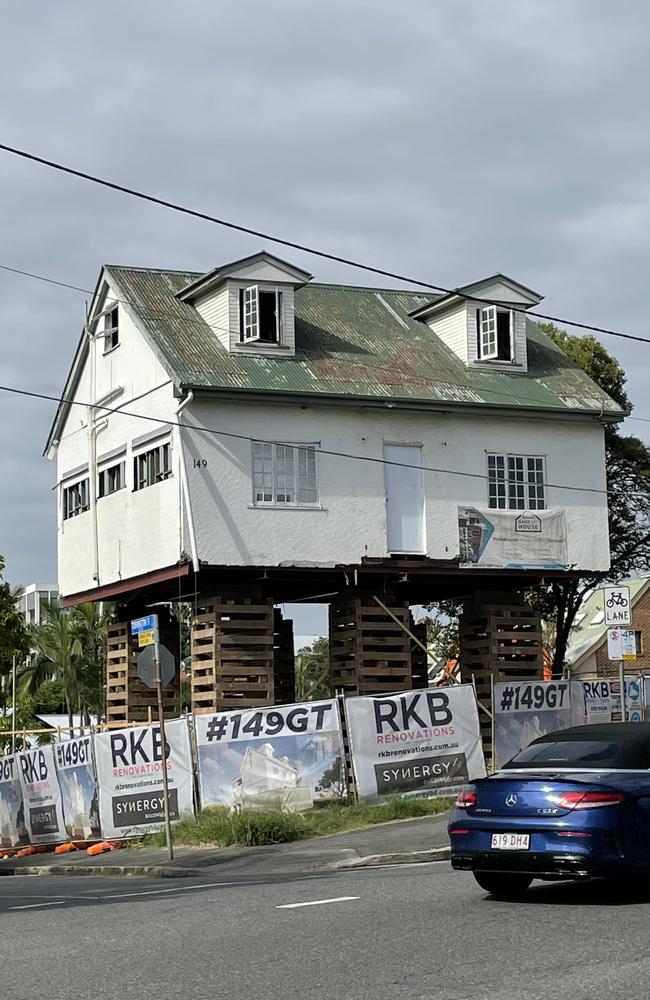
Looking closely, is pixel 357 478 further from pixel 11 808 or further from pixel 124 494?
pixel 11 808

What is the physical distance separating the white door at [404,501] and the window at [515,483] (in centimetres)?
171

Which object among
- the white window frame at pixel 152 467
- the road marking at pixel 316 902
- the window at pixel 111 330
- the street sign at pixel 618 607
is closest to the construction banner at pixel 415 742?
the street sign at pixel 618 607

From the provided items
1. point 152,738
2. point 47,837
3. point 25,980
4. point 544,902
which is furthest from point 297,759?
point 25,980

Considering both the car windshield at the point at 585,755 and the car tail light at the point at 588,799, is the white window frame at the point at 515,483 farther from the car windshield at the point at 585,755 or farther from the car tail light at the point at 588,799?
the car tail light at the point at 588,799

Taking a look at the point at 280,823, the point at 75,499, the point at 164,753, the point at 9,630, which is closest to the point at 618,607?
the point at 280,823

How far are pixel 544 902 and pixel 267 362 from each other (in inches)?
719

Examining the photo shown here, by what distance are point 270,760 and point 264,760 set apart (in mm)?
94

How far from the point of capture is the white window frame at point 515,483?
2970 centimetres

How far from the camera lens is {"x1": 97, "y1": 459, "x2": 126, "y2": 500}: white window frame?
2994 cm

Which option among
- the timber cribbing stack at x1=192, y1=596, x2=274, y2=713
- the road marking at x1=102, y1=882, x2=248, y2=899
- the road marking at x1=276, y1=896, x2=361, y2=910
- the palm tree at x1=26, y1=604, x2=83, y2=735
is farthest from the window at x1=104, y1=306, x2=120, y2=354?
the palm tree at x1=26, y1=604, x2=83, y2=735

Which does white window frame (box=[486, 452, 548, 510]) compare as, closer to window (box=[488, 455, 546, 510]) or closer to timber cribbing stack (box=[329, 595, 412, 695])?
window (box=[488, 455, 546, 510])

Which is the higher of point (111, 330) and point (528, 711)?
point (111, 330)

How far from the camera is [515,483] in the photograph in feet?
97.9

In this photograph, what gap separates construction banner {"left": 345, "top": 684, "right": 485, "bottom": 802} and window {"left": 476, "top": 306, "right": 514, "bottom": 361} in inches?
391
